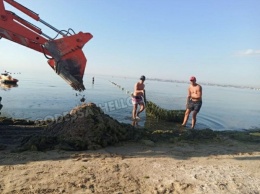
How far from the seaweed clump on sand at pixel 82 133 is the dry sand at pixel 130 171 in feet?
1.12

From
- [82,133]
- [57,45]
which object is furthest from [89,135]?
[57,45]

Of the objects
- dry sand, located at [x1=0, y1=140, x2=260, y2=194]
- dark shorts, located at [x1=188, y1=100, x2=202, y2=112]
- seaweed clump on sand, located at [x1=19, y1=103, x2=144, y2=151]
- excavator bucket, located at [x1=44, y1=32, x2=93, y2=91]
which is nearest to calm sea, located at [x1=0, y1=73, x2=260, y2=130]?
dark shorts, located at [x1=188, y1=100, x2=202, y2=112]

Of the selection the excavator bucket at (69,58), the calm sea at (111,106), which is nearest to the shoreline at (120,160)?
the excavator bucket at (69,58)

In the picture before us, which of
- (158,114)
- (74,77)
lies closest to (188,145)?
(74,77)

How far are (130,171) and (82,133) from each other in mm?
2307

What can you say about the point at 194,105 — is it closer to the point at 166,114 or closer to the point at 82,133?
the point at 166,114

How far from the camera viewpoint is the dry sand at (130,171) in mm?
4551

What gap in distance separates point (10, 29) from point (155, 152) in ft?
15.3

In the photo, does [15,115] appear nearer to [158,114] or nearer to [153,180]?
[158,114]

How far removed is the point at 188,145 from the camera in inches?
299

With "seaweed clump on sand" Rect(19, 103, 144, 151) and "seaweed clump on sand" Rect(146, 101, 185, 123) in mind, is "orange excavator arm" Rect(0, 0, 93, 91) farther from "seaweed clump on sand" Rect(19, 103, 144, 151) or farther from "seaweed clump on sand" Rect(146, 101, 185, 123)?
"seaweed clump on sand" Rect(146, 101, 185, 123)

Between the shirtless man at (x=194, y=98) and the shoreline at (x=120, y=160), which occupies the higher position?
the shirtless man at (x=194, y=98)

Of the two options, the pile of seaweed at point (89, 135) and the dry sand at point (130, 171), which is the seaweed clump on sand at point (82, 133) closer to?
the pile of seaweed at point (89, 135)

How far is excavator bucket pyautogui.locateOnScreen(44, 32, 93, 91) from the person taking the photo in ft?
24.0
